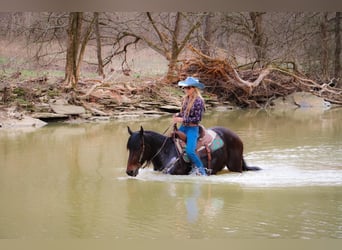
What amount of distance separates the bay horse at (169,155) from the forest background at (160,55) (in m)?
2.07

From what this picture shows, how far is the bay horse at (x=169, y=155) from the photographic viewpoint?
4605mm

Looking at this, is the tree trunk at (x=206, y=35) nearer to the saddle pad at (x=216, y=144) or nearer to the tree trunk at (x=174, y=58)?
the tree trunk at (x=174, y=58)

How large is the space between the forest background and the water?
133cm

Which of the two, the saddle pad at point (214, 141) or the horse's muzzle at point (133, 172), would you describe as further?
the saddle pad at point (214, 141)

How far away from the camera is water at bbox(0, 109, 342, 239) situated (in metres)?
3.82

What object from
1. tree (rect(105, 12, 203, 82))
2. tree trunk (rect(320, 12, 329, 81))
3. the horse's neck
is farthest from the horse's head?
tree trunk (rect(320, 12, 329, 81))

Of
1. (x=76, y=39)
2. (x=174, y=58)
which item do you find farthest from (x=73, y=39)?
(x=174, y=58)

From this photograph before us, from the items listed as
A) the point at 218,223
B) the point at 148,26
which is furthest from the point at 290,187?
the point at 148,26

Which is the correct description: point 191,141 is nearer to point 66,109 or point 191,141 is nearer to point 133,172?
point 133,172

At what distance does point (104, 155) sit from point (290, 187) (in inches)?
78.6

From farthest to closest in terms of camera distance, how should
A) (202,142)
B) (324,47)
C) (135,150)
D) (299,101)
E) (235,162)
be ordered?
(299,101), (324,47), (235,162), (202,142), (135,150)

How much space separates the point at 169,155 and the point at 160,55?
12.1ft

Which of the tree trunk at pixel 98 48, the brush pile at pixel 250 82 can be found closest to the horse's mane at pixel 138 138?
the tree trunk at pixel 98 48

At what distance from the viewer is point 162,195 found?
4.45 metres
